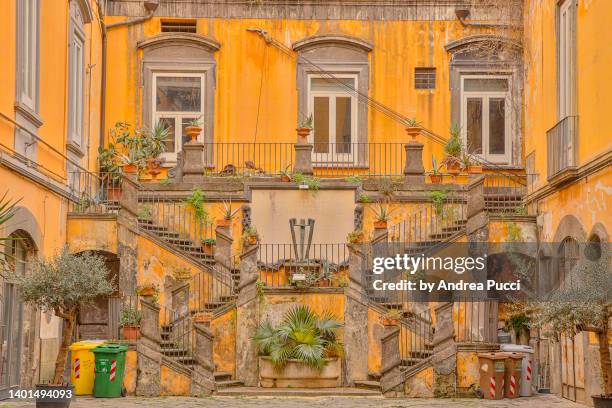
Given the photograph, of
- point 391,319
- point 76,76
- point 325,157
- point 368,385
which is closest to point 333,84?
point 325,157

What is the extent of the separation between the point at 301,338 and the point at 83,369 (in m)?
3.94

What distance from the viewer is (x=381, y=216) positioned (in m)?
23.0

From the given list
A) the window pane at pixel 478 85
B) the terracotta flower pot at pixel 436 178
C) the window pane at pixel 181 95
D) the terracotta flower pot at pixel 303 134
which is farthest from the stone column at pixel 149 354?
the window pane at pixel 478 85

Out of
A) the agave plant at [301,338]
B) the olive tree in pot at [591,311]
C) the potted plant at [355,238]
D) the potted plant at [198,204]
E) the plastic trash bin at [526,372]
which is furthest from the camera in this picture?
the potted plant at [198,204]

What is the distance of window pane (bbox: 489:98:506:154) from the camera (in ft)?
90.2

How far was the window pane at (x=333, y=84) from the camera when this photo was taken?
27.7m

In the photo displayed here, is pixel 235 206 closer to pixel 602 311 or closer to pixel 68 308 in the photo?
pixel 68 308

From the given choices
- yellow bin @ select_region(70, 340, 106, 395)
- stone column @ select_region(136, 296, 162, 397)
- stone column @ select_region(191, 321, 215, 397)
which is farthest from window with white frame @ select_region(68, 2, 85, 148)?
stone column @ select_region(191, 321, 215, 397)

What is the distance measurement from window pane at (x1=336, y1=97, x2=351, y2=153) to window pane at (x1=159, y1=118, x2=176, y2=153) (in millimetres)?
4048

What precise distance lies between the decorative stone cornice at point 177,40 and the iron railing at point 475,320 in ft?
30.3

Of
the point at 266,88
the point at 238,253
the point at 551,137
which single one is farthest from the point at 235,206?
the point at 551,137

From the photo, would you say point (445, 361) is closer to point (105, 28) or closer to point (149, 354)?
point (149, 354)

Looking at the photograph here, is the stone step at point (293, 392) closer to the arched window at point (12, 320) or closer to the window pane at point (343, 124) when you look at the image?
the arched window at point (12, 320)

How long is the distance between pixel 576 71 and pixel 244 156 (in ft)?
32.8
